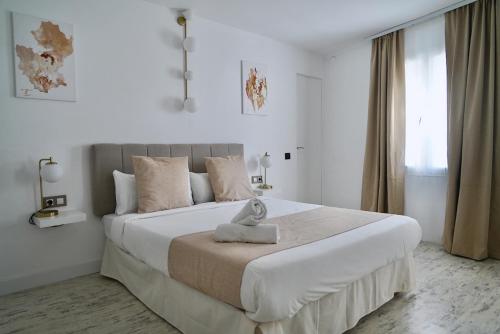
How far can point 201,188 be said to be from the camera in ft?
10.4

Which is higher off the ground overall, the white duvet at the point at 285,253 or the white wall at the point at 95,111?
the white wall at the point at 95,111

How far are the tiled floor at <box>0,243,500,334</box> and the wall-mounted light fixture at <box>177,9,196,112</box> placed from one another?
1.85m

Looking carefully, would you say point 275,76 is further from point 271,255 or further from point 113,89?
point 271,255

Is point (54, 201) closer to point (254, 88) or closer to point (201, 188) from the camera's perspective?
point (201, 188)

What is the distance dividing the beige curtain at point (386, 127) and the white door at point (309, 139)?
3.09ft

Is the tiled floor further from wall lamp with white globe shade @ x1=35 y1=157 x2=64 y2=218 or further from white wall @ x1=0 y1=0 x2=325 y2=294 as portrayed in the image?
wall lamp with white globe shade @ x1=35 y1=157 x2=64 y2=218

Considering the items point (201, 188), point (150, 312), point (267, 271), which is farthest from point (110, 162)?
point (267, 271)

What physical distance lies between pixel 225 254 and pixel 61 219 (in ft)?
5.03

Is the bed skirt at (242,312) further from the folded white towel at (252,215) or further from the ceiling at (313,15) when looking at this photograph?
the ceiling at (313,15)

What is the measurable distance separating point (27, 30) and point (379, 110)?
375 centimetres

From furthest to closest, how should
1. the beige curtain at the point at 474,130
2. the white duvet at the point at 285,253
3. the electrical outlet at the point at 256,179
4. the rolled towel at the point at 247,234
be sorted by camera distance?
the electrical outlet at the point at 256,179 < the beige curtain at the point at 474,130 < the rolled towel at the point at 247,234 < the white duvet at the point at 285,253

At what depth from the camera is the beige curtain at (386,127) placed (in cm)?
388

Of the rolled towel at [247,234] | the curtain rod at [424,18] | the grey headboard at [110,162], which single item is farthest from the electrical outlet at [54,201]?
the curtain rod at [424,18]

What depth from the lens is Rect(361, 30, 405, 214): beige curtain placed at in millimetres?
3875
